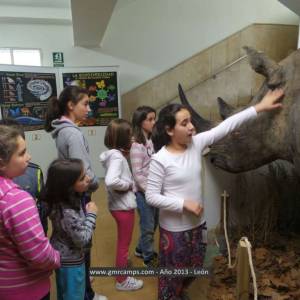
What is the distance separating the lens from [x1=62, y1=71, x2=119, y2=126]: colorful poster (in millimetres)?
5676

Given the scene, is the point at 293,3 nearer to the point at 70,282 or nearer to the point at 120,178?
the point at 120,178

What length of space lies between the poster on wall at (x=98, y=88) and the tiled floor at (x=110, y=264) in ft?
6.98

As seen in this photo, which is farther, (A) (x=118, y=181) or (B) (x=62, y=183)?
(A) (x=118, y=181)

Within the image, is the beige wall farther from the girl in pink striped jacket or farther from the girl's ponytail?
the girl in pink striped jacket

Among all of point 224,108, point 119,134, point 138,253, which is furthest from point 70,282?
point 224,108

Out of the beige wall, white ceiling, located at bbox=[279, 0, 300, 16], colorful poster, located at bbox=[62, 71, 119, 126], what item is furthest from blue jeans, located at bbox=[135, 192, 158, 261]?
the beige wall

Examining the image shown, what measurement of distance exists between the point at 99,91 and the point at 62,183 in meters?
4.49

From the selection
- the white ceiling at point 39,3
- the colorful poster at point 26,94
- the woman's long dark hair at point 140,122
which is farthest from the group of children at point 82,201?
the white ceiling at point 39,3

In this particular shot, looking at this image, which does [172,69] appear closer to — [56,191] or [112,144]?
[112,144]

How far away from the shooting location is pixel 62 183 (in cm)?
149

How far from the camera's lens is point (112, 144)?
2.24m

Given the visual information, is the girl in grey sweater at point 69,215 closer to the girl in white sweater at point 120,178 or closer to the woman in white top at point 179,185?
the woman in white top at point 179,185

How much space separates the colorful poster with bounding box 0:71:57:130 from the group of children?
355 cm

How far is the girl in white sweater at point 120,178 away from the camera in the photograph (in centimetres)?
216
